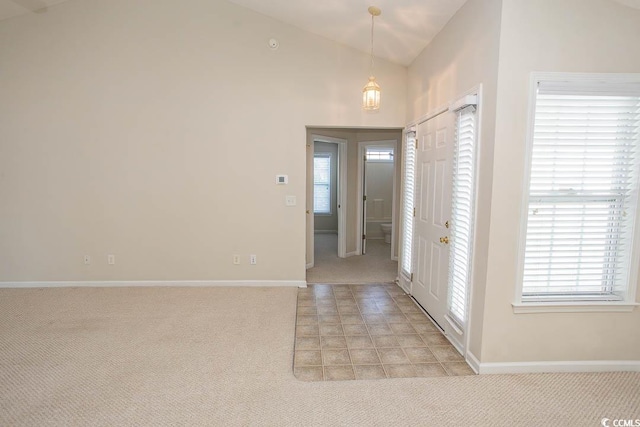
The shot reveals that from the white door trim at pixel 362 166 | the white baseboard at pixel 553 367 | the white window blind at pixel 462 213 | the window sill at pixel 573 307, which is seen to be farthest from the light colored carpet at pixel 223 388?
the white door trim at pixel 362 166

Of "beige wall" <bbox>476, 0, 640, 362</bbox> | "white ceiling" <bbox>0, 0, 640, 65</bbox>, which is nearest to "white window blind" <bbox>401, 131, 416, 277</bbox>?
"white ceiling" <bbox>0, 0, 640, 65</bbox>

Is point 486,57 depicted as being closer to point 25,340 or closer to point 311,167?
point 311,167

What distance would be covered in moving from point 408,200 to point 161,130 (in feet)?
10.4

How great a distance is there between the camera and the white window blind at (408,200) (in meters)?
3.92

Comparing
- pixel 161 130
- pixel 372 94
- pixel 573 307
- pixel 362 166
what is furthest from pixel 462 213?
pixel 161 130

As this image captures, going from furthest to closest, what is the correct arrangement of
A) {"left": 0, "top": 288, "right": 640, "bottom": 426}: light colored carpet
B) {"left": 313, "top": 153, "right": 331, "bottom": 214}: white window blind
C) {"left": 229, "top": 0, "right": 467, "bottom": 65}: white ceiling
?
{"left": 313, "top": 153, "right": 331, "bottom": 214}: white window blind
{"left": 229, "top": 0, "right": 467, "bottom": 65}: white ceiling
{"left": 0, "top": 288, "right": 640, "bottom": 426}: light colored carpet

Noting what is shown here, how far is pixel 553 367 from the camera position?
2.36 m

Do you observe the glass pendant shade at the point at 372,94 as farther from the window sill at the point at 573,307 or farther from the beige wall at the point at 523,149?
the window sill at the point at 573,307

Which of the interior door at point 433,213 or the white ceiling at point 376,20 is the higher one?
the white ceiling at point 376,20

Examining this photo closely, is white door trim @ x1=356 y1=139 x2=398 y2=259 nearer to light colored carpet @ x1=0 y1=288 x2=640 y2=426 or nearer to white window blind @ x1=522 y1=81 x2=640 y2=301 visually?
light colored carpet @ x1=0 y1=288 x2=640 y2=426

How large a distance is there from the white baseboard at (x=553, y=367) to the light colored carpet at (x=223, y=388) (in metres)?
Result: 0.06

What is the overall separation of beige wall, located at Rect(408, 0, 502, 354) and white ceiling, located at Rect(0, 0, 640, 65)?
0.72 ft

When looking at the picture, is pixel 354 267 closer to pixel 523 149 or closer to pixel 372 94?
pixel 372 94

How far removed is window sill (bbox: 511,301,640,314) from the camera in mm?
2289
